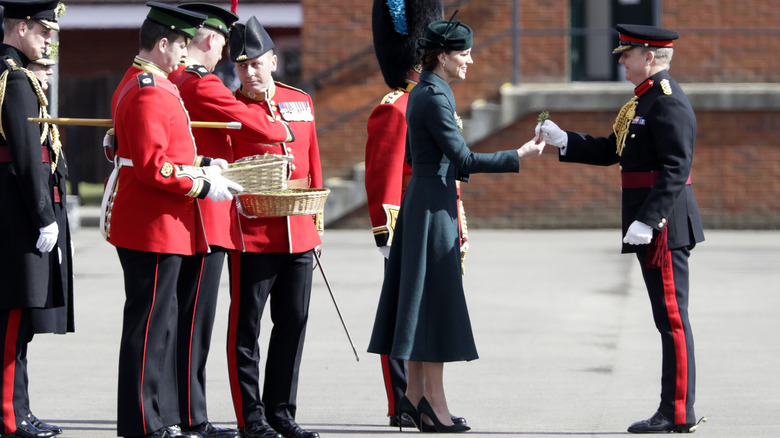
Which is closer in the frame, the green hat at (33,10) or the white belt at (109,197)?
the white belt at (109,197)

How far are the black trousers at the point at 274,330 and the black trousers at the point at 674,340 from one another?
5.15 ft

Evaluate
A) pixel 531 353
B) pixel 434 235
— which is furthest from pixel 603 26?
pixel 434 235

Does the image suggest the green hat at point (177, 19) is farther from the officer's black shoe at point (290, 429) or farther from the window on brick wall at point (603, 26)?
the window on brick wall at point (603, 26)

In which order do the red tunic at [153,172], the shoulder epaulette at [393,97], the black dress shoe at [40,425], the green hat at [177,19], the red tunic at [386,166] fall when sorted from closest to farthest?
the red tunic at [153,172]
the green hat at [177,19]
the black dress shoe at [40,425]
the red tunic at [386,166]
the shoulder epaulette at [393,97]

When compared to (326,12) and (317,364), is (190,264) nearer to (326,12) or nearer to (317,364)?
(317,364)

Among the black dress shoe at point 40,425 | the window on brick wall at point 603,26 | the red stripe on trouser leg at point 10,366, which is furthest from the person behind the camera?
the window on brick wall at point 603,26

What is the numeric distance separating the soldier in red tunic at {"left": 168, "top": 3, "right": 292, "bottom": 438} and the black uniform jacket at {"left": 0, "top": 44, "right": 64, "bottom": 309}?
Answer: 63 centimetres

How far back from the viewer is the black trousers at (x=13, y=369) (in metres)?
5.60

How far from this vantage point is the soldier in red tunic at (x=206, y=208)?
214 inches

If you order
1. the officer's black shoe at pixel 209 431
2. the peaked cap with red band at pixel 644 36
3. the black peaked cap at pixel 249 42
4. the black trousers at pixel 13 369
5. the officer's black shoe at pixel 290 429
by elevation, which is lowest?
the officer's black shoe at pixel 290 429

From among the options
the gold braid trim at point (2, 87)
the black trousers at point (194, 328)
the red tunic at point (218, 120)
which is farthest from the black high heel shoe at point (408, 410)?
the gold braid trim at point (2, 87)

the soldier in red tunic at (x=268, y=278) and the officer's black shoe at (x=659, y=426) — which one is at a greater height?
the soldier in red tunic at (x=268, y=278)

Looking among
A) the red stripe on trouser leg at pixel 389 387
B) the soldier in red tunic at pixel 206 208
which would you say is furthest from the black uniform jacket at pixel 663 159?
the soldier in red tunic at pixel 206 208

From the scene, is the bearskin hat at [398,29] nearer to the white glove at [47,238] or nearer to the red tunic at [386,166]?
the red tunic at [386,166]
